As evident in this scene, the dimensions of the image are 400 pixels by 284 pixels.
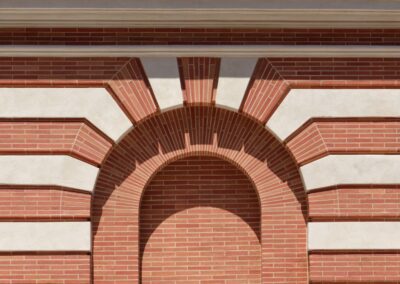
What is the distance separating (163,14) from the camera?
1037 cm

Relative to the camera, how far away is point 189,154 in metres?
10.7

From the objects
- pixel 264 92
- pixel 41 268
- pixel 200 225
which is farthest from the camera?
pixel 200 225

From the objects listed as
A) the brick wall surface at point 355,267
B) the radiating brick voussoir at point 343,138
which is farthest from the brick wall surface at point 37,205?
the brick wall surface at point 355,267

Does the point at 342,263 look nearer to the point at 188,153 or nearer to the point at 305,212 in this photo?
the point at 305,212

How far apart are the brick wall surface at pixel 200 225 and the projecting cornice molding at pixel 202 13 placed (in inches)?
68.8

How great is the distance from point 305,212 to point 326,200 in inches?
14.1

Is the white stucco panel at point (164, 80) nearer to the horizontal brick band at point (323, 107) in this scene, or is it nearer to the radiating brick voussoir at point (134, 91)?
the radiating brick voussoir at point (134, 91)

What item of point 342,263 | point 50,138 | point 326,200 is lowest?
point 342,263

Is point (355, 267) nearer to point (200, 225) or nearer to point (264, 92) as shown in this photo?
point (200, 225)

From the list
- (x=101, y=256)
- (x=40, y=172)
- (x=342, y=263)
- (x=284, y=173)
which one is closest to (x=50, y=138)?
(x=40, y=172)

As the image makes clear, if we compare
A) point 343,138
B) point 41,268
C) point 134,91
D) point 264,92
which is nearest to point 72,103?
point 134,91

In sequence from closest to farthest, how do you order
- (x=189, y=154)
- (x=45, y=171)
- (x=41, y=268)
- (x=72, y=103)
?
(x=41, y=268)
(x=45, y=171)
(x=72, y=103)
(x=189, y=154)

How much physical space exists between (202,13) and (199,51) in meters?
0.44

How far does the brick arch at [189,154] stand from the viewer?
10586mm
